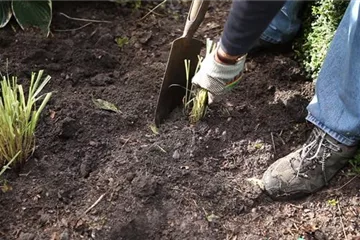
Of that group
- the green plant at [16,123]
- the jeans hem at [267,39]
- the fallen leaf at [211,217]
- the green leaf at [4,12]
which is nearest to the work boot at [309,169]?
the fallen leaf at [211,217]

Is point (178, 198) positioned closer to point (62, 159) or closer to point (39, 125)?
point (62, 159)

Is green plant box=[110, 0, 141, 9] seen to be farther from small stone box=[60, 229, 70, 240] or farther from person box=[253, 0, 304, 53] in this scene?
small stone box=[60, 229, 70, 240]

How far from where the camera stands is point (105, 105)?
1.97 metres

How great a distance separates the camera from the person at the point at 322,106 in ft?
5.38

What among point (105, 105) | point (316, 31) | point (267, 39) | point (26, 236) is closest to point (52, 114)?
point (105, 105)

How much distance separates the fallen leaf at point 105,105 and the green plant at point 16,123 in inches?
10.7

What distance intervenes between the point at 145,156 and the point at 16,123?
1.29 ft

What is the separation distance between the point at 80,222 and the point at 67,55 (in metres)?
0.72

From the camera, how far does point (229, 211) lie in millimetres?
1749

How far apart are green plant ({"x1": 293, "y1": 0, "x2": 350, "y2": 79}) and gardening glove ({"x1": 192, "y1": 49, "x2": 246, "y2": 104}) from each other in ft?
1.31

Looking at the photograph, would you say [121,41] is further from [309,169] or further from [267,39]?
[309,169]

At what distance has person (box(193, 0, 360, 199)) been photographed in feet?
5.38

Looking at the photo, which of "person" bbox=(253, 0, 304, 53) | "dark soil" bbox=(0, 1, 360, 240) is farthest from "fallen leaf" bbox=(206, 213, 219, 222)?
"person" bbox=(253, 0, 304, 53)

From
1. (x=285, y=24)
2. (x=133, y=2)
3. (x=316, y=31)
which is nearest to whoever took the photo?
(x=316, y=31)
